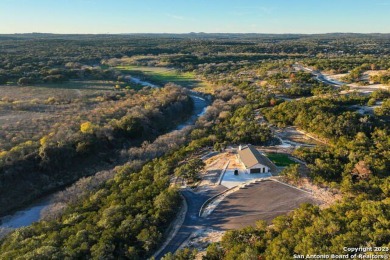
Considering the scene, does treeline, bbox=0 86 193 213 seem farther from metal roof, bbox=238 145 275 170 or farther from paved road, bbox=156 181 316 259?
metal roof, bbox=238 145 275 170

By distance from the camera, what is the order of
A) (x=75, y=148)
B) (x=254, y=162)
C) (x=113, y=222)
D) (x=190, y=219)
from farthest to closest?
(x=75, y=148)
(x=254, y=162)
(x=190, y=219)
(x=113, y=222)

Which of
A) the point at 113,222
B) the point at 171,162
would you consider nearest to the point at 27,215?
the point at 113,222

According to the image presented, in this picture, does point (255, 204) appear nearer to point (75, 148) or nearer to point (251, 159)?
point (251, 159)

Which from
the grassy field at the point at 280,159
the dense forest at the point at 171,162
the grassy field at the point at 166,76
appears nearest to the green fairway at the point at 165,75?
the grassy field at the point at 166,76

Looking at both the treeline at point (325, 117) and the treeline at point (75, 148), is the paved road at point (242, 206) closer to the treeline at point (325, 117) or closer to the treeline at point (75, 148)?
the treeline at point (325, 117)

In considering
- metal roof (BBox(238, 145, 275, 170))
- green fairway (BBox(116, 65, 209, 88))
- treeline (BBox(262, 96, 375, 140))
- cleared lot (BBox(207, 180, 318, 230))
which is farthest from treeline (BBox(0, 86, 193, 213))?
green fairway (BBox(116, 65, 209, 88))

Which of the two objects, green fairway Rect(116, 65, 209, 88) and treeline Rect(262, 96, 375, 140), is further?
green fairway Rect(116, 65, 209, 88)
